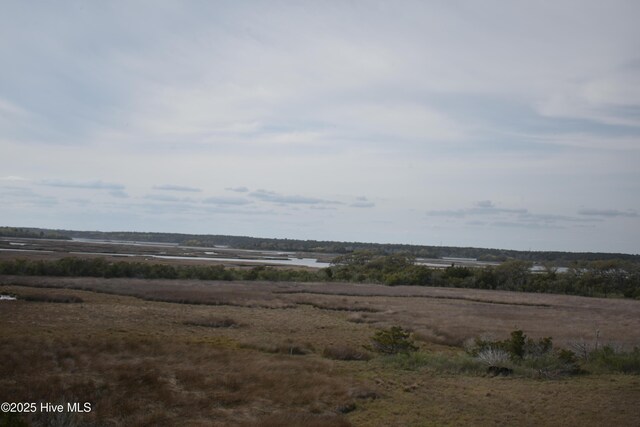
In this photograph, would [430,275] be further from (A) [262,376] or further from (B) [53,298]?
(A) [262,376]

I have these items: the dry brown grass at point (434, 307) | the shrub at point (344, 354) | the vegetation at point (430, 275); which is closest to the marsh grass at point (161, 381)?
the shrub at point (344, 354)

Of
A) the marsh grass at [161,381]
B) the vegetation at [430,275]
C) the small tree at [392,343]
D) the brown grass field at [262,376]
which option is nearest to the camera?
the marsh grass at [161,381]

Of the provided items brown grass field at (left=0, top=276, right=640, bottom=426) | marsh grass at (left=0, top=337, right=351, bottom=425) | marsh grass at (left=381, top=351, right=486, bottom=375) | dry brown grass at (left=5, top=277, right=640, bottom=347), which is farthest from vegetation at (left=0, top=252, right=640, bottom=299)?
marsh grass at (left=381, top=351, right=486, bottom=375)

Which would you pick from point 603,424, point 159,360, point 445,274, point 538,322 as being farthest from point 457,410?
point 445,274

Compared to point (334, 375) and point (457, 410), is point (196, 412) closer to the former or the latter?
point (334, 375)

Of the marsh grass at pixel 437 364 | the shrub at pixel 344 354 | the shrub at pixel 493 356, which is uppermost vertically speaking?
the shrub at pixel 493 356

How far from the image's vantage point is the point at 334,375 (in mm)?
18844

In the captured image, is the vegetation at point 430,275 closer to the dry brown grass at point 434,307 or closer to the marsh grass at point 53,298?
the dry brown grass at point 434,307

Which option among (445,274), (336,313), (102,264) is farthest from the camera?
(445,274)

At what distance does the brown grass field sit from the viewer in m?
13.8

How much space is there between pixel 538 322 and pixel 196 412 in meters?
31.4

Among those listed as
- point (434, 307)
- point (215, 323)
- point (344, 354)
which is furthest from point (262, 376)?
point (434, 307)

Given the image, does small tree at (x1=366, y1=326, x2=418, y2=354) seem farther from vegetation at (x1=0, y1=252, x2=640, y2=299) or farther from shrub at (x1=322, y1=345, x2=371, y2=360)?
vegetation at (x1=0, y1=252, x2=640, y2=299)

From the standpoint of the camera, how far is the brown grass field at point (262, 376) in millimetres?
13836
